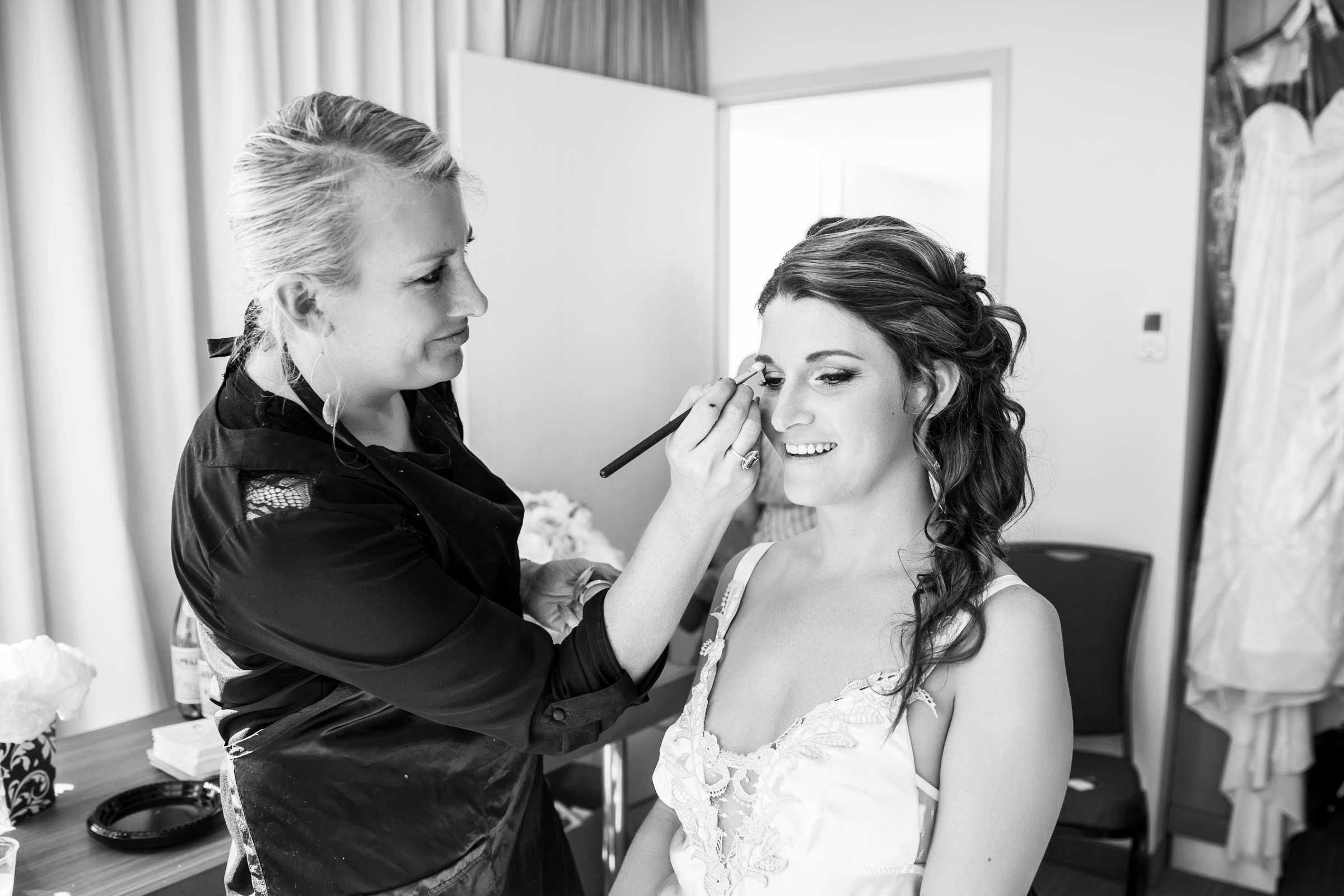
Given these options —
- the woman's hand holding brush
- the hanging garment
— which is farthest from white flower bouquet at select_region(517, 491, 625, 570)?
the hanging garment

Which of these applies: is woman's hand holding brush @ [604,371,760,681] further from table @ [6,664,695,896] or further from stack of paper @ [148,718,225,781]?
stack of paper @ [148,718,225,781]

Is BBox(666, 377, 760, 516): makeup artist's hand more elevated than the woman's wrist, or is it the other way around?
BBox(666, 377, 760, 516): makeup artist's hand

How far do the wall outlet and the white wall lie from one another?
0.02 metres

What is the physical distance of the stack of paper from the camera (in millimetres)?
1940

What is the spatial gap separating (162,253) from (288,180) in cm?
158

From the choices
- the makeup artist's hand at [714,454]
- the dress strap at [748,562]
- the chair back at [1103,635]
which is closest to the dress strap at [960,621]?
the makeup artist's hand at [714,454]

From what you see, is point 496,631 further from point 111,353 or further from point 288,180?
point 111,353

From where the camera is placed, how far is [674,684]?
2637 millimetres

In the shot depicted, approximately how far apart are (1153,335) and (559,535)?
1716mm

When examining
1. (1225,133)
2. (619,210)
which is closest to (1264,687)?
(1225,133)

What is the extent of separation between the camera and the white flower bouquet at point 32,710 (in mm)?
1726

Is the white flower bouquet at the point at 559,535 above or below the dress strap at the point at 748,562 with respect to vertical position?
below

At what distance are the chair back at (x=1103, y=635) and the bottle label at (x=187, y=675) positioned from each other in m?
2.06

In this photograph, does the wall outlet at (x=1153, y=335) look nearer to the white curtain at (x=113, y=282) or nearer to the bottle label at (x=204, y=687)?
the white curtain at (x=113, y=282)
